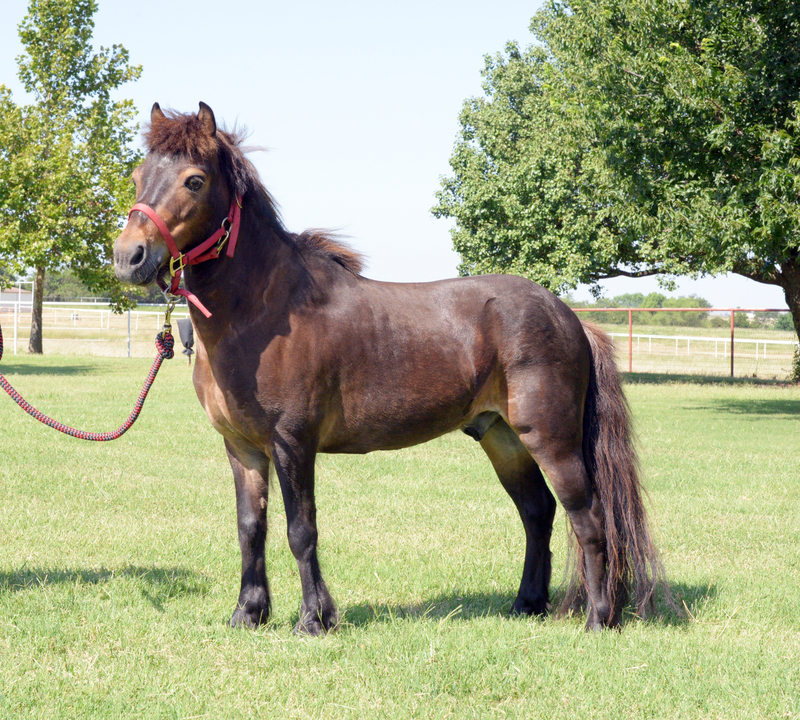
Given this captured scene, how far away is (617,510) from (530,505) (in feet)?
1.68

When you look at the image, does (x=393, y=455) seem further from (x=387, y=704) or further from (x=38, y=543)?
(x=387, y=704)

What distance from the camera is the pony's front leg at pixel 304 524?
11.9ft

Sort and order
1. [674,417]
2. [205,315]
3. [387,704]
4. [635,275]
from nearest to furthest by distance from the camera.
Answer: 1. [387,704]
2. [205,315]
3. [674,417]
4. [635,275]

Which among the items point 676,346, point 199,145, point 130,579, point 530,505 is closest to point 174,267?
point 199,145

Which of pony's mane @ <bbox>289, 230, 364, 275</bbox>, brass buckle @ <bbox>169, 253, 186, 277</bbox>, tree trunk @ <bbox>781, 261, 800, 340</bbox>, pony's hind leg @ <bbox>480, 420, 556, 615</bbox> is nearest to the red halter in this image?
brass buckle @ <bbox>169, 253, 186, 277</bbox>

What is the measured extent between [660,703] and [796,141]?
1093cm

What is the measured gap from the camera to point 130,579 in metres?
4.65

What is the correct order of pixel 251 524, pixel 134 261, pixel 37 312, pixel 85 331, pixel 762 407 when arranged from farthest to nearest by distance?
pixel 85 331, pixel 37 312, pixel 762 407, pixel 251 524, pixel 134 261

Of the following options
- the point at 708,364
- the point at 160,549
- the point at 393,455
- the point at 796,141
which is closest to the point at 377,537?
the point at 160,549

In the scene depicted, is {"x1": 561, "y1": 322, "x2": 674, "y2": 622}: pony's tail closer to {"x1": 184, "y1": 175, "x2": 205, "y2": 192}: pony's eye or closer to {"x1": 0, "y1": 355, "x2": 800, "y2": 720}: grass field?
{"x1": 0, "y1": 355, "x2": 800, "y2": 720}: grass field

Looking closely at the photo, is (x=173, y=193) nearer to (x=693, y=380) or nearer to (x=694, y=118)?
(x=694, y=118)

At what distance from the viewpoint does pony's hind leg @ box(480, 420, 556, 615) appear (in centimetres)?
444

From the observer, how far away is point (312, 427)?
366cm

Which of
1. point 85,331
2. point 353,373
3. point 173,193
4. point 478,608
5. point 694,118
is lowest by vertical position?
point 478,608
